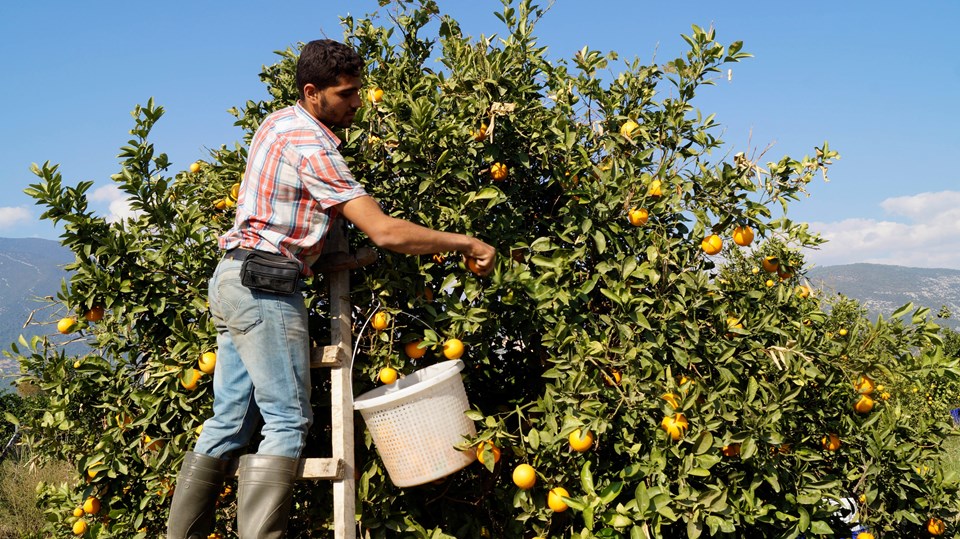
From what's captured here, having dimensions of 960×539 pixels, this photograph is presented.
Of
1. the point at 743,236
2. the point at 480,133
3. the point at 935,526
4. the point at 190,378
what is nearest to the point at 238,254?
the point at 190,378

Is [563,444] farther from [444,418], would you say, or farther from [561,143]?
[561,143]

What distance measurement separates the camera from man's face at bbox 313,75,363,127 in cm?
247

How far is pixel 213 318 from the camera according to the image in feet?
8.40

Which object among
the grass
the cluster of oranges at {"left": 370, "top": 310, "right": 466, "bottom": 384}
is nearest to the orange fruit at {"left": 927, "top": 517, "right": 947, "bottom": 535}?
the cluster of oranges at {"left": 370, "top": 310, "right": 466, "bottom": 384}

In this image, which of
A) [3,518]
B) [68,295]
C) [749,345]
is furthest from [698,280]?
[3,518]

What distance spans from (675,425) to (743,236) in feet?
2.78

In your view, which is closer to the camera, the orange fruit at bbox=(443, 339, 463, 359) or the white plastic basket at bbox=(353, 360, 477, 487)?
the white plastic basket at bbox=(353, 360, 477, 487)

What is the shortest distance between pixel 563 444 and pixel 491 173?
3.57 ft

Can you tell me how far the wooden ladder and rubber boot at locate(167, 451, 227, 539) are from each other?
0.31 metres

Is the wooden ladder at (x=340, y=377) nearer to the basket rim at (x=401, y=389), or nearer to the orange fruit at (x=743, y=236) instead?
the basket rim at (x=401, y=389)

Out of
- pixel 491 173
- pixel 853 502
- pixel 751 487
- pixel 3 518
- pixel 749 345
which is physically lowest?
pixel 3 518

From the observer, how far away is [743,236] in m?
2.92

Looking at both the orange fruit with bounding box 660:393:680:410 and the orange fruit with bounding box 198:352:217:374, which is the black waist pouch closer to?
the orange fruit with bounding box 198:352:217:374

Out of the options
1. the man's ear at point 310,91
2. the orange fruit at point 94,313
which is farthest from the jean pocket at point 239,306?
the orange fruit at point 94,313
